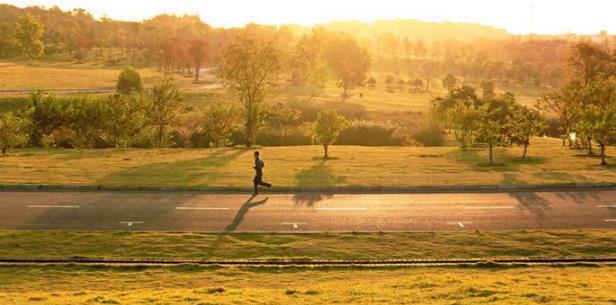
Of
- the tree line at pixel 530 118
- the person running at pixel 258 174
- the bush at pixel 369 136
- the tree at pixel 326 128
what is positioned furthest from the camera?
the bush at pixel 369 136

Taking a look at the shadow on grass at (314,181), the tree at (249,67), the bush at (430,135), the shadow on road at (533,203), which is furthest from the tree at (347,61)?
the shadow on road at (533,203)

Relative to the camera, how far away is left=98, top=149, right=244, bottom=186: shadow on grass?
2906 cm

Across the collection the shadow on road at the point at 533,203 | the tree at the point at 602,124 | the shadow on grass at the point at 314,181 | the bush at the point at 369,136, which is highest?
the tree at the point at 602,124

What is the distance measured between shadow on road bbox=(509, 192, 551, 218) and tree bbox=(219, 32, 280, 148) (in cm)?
2249

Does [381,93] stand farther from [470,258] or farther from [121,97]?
[470,258]

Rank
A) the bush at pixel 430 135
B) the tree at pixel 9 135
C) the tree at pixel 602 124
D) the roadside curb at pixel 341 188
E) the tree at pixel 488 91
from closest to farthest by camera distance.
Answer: the roadside curb at pixel 341 188 → the tree at pixel 602 124 → the tree at pixel 9 135 → the bush at pixel 430 135 → the tree at pixel 488 91

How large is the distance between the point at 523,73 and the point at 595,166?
359 ft

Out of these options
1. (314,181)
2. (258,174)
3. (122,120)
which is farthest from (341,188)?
(122,120)

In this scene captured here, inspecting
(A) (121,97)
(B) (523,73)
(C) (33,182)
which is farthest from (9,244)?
(B) (523,73)

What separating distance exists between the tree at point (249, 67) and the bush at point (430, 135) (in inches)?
Result: 721

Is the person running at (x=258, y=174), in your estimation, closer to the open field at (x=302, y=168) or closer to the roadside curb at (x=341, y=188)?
the roadside curb at (x=341, y=188)

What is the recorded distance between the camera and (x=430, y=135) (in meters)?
59.2

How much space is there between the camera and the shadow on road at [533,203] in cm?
2495

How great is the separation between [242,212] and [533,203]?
12.6 m
